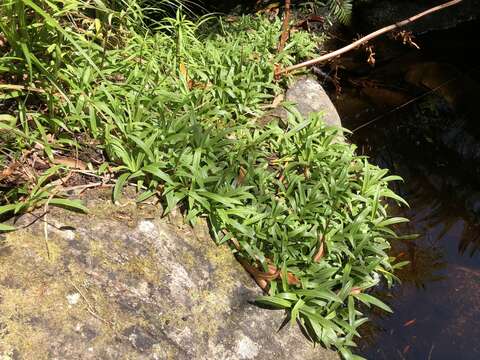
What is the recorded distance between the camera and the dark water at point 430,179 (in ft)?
10.2

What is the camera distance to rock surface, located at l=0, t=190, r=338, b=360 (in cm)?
204

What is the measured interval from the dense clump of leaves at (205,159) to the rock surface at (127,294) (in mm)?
100

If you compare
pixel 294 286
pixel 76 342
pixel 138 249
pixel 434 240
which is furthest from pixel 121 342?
pixel 434 240

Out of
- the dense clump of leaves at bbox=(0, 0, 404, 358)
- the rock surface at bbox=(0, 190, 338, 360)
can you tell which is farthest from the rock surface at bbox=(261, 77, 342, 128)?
the rock surface at bbox=(0, 190, 338, 360)

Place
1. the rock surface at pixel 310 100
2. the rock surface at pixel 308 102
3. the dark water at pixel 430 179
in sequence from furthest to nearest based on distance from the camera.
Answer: the rock surface at pixel 310 100 → the rock surface at pixel 308 102 → the dark water at pixel 430 179

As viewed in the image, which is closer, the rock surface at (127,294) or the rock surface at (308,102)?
the rock surface at (127,294)

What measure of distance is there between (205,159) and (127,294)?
0.94 meters

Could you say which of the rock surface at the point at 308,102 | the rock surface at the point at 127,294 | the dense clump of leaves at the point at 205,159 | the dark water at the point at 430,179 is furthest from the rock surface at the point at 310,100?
the rock surface at the point at 127,294

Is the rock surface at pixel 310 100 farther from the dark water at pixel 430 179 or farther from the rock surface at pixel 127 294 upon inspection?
the rock surface at pixel 127 294

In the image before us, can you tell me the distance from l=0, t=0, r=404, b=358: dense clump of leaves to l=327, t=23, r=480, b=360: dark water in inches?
13.9

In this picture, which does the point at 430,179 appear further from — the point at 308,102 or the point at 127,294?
the point at 127,294

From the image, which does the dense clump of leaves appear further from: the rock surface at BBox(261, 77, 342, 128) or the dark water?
the dark water

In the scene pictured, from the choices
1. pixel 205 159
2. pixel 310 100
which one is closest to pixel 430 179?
pixel 310 100

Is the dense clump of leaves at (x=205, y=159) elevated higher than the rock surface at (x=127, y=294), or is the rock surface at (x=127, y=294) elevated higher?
the dense clump of leaves at (x=205, y=159)
